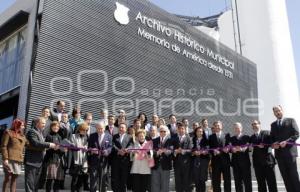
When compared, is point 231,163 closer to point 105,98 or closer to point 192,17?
point 105,98

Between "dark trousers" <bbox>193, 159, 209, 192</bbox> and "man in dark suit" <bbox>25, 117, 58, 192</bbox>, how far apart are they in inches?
107

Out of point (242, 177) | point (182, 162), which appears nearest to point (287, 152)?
point (242, 177)

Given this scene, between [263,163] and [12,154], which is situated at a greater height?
[12,154]

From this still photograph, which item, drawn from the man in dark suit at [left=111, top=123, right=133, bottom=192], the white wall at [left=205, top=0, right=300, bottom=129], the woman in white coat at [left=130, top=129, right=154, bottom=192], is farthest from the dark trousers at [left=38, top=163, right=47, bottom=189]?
the white wall at [left=205, top=0, right=300, bottom=129]

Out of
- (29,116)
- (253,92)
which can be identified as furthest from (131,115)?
(253,92)

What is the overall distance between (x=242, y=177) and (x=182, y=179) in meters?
1.18

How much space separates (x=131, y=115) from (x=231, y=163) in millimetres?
5436

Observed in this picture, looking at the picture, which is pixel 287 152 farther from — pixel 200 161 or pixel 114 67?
pixel 114 67

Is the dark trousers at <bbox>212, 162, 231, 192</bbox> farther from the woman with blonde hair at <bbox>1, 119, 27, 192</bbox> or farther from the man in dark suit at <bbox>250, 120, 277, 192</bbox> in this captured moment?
the woman with blonde hair at <bbox>1, 119, 27, 192</bbox>

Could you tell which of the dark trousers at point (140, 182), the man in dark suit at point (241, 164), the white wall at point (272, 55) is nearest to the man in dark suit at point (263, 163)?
the man in dark suit at point (241, 164)

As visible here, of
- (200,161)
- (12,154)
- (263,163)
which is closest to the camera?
(12,154)

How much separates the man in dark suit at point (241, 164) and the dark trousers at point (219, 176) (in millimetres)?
138

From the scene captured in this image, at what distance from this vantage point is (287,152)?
664 centimetres

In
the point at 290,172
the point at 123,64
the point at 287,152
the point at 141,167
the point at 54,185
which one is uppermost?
the point at 123,64
